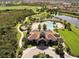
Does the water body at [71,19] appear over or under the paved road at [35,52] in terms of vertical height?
over

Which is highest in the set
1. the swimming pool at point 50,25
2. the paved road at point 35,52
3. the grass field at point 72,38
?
the swimming pool at point 50,25

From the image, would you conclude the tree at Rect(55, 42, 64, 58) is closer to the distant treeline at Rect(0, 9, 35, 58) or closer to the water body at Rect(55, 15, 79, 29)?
the water body at Rect(55, 15, 79, 29)

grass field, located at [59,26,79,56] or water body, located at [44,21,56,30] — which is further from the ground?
water body, located at [44,21,56,30]

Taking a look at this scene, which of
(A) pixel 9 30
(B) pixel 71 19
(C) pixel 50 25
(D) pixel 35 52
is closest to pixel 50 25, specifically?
(C) pixel 50 25

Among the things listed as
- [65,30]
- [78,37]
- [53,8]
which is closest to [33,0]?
[53,8]

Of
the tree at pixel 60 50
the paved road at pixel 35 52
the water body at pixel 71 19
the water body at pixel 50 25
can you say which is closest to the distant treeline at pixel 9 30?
the paved road at pixel 35 52

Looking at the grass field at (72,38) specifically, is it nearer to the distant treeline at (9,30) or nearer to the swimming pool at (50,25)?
the swimming pool at (50,25)

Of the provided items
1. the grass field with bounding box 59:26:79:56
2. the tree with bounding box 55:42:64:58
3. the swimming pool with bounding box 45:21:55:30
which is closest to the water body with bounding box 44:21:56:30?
the swimming pool with bounding box 45:21:55:30

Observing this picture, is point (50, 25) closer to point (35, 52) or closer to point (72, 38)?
point (72, 38)

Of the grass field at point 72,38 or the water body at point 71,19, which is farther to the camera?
the water body at point 71,19
